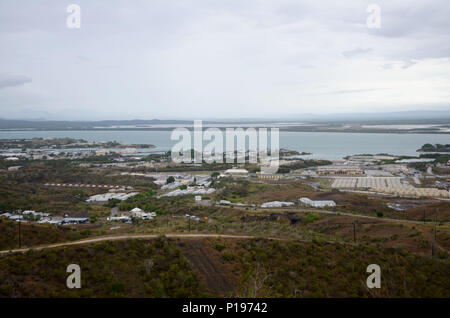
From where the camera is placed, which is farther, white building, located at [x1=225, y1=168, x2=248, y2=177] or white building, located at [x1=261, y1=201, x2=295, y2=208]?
white building, located at [x1=225, y1=168, x2=248, y2=177]

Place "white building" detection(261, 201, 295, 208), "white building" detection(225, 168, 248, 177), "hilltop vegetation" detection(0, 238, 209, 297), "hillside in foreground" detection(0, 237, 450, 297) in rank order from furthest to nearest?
"white building" detection(225, 168, 248, 177), "white building" detection(261, 201, 295, 208), "hillside in foreground" detection(0, 237, 450, 297), "hilltop vegetation" detection(0, 238, 209, 297)

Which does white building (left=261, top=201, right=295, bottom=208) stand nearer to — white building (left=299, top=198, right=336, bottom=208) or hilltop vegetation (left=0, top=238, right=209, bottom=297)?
white building (left=299, top=198, right=336, bottom=208)

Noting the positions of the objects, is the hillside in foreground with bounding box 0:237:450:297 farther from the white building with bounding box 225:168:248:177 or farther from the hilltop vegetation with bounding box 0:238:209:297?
the white building with bounding box 225:168:248:177

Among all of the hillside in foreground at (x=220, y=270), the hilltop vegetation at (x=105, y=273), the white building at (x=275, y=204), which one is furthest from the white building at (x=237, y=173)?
the hilltop vegetation at (x=105, y=273)

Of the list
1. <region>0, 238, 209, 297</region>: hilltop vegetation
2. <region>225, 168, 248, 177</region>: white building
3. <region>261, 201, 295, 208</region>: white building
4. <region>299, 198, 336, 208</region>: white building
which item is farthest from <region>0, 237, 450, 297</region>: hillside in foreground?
<region>225, 168, 248, 177</region>: white building

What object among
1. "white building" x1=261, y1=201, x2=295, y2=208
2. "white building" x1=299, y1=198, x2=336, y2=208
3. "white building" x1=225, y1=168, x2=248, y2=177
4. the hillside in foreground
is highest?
the hillside in foreground

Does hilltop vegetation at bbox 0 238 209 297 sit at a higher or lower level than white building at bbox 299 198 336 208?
higher

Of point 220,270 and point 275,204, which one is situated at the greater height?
point 220,270

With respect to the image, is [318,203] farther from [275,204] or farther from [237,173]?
[237,173]

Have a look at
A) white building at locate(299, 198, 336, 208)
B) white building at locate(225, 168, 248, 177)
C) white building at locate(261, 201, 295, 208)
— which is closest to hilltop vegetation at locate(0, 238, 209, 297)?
white building at locate(261, 201, 295, 208)

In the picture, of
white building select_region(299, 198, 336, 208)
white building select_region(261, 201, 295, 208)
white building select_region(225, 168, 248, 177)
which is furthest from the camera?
white building select_region(225, 168, 248, 177)

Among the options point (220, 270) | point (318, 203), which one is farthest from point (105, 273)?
point (318, 203)

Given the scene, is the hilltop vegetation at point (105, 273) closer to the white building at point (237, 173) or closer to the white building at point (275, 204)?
the white building at point (275, 204)
